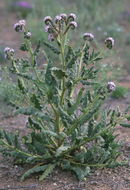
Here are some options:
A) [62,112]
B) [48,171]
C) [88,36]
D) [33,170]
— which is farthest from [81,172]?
[88,36]

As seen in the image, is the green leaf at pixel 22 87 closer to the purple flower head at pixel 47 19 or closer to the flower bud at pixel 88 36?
the purple flower head at pixel 47 19

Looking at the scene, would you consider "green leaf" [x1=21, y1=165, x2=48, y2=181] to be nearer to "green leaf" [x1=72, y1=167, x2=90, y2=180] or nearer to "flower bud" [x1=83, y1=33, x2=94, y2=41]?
"green leaf" [x1=72, y1=167, x2=90, y2=180]

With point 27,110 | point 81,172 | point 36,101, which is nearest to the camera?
point 27,110

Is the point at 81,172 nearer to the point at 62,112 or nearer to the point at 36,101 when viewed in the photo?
the point at 62,112

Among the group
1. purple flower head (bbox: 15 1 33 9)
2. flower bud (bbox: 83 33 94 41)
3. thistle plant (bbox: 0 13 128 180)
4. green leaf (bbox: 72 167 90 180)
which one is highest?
purple flower head (bbox: 15 1 33 9)

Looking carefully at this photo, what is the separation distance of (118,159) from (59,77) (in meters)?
1.12

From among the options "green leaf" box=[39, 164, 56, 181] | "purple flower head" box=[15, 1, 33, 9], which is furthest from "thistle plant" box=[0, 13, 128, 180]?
"purple flower head" box=[15, 1, 33, 9]

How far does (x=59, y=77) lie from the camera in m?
3.56

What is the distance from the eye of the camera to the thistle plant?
11.9ft

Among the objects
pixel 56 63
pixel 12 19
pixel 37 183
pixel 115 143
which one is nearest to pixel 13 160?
pixel 37 183

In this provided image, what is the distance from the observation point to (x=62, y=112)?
11.8 ft

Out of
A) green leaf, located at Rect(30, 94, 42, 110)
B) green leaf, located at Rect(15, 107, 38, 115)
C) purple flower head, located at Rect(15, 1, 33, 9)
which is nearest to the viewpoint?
green leaf, located at Rect(15, 107, 38, 115)

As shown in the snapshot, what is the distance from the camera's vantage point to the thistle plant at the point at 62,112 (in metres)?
3.62

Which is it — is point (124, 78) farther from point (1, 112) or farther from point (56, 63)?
point (1, 112)
